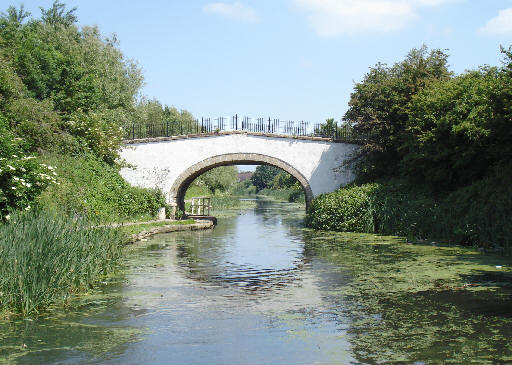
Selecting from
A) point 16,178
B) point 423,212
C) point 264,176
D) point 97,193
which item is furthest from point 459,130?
point 264,176

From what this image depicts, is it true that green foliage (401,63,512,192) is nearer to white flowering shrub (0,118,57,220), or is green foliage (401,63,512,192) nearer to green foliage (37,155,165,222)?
green foliage (37,155,165,222)

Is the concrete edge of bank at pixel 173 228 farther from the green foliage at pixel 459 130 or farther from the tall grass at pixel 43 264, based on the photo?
the green foliage at pixel 459 130

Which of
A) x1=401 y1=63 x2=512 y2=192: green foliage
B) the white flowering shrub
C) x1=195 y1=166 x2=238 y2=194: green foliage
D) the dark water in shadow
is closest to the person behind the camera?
the dark water in shadow

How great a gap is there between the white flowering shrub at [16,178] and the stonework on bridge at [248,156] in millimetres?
12222

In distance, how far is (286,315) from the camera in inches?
313

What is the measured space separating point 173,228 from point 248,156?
5.61m

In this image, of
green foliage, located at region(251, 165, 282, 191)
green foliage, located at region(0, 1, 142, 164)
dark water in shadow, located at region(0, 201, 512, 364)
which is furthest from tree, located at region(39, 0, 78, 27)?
green foliage, located at region(251, 165, 282, 191)

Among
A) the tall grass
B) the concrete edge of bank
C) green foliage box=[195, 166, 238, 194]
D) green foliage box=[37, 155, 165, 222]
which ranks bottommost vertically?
the concrete edge of bank

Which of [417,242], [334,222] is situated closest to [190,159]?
[334,222]

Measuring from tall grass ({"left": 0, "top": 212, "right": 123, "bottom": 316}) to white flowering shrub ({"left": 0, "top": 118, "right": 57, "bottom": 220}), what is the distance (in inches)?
105

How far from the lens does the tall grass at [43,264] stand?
7.48 meters

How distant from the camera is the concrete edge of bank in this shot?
59.7 feet

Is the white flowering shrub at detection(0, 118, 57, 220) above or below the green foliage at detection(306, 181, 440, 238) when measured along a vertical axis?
above

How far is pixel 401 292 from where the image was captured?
9500 millimetres
